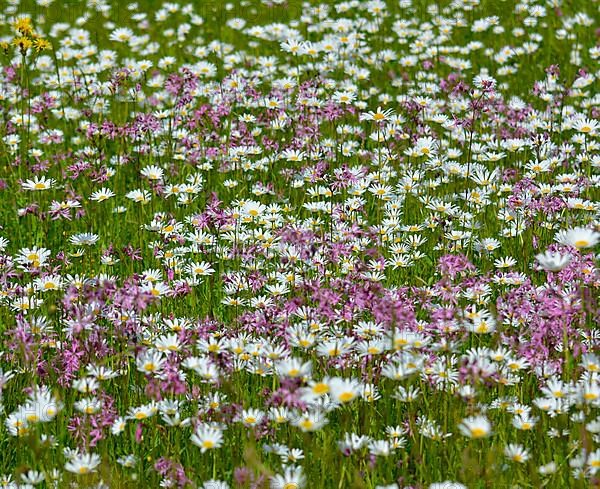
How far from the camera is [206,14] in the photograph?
10156mm

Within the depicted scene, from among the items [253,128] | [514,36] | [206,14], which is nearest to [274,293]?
[253,128]

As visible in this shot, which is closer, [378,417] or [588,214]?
[378,417]

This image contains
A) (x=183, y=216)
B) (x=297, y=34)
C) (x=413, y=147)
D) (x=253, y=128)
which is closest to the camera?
(x=183, y=216)

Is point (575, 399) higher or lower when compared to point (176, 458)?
higher

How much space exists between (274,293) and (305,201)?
4.97ft

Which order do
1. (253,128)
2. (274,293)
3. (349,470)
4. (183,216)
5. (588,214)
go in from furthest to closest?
(253,128) < (183,216) < (588,214) < (274,293) < (349,470)

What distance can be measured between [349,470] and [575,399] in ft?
2.63

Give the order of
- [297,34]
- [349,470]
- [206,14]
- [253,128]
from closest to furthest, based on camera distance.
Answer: [349,470], [253,128], [297,34], [206,14]

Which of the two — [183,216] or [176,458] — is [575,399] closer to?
[176,458]

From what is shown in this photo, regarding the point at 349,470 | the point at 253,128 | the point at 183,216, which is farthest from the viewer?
the point at 253,128

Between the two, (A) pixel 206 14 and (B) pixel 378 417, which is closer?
(B) pixel 378 417

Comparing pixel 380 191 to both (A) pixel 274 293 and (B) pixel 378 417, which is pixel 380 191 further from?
(B) pixel 378 417

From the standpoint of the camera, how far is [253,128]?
656 centimetres

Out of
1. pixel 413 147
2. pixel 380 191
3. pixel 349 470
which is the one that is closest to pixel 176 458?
pixel 349 470
